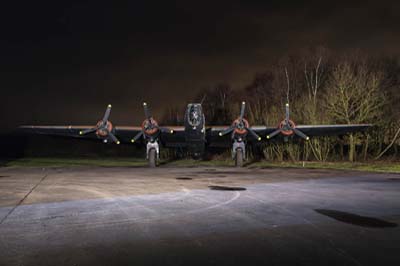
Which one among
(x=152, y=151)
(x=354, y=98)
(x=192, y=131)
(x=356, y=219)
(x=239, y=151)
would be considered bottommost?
(x=356, y=219)

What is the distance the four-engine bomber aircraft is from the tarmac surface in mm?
13278

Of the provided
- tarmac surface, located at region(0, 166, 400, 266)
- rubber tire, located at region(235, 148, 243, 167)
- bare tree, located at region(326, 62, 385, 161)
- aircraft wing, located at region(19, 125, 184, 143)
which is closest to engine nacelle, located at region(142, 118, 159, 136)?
aircraft wing, located at region(19, 125, 184, 143)

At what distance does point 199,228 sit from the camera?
7.39 meters

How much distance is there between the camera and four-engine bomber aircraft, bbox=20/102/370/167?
25.4 m

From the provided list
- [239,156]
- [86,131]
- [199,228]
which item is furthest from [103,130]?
[199,228]

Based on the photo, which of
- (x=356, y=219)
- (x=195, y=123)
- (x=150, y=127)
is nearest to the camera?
(x=356, y=219)

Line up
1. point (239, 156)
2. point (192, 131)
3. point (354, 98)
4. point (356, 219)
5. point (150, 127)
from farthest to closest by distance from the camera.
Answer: point (354, 98) < point (239, 156) < point (150, 127) < point (192, 131) < point (356, 219)

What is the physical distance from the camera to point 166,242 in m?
6.39

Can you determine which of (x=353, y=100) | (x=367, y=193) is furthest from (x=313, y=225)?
(x=353, y=100)

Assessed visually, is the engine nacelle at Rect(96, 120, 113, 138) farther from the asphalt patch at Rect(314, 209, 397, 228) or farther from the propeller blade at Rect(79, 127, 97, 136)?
the asphalt patch at Rect(314, 209, 397, 228)

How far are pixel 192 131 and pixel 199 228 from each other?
59.2 feet

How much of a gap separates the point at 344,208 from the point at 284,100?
33.3 metres

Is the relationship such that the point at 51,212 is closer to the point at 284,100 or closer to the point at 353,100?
the point at 353,100

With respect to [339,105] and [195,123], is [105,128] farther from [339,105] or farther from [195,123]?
[339,105]
